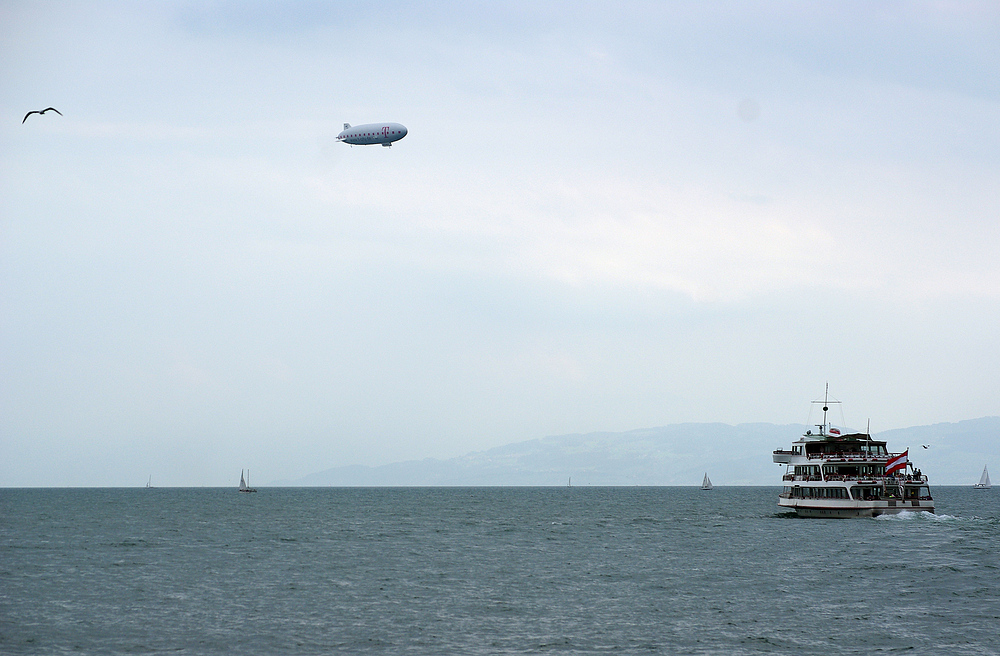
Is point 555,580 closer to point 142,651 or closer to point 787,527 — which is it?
point 142,651

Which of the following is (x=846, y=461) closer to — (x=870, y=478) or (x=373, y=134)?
(x=870, y=478)

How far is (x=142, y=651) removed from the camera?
37.8 metres

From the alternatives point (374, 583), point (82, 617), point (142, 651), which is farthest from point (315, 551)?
point (142, 651)

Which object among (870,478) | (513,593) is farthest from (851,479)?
(513,593)

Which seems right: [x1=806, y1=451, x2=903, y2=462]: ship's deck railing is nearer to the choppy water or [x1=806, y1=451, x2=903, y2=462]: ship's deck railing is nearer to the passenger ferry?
the passenger ferry

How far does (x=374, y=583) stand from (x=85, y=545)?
42.0 meters

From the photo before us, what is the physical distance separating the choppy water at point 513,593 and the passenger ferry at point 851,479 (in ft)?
18.3

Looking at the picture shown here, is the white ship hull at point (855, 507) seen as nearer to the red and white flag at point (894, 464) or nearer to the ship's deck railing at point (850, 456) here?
the red and white flag at point (894, 464)

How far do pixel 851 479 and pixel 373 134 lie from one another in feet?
236

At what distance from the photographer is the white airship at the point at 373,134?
12119cm

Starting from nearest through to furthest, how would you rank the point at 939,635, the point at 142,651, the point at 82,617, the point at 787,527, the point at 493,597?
the point at 142,651, the point at 939,635, the point at 82,617, the point at 493,597, the point at 787,527

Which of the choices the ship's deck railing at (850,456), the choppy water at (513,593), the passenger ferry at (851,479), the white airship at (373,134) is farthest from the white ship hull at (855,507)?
the white airship at (373,134)

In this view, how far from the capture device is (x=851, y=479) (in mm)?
97688

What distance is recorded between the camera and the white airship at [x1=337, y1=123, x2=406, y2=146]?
121 m
